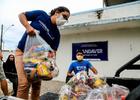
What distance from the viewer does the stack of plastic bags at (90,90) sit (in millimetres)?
2107

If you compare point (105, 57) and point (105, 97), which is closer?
point (105, 97)

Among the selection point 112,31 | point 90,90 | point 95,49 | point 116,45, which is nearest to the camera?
point 90,90

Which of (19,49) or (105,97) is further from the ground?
(19,49)

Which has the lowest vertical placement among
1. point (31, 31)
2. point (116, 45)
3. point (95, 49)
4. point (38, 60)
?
point (95, 49)

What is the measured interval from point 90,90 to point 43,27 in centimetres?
105

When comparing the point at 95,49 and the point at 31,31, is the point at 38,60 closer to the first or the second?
the point at 31,31

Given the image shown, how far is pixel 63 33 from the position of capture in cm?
1564

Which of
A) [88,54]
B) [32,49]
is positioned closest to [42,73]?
[32,49]

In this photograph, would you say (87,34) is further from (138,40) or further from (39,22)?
(39,22)

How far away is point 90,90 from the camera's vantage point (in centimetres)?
235

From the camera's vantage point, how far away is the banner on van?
13.8 meters

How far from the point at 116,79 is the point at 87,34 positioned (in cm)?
1196

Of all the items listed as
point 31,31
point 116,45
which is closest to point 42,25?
point 31,31

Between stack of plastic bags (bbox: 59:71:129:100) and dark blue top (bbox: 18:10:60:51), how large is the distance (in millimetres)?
696
